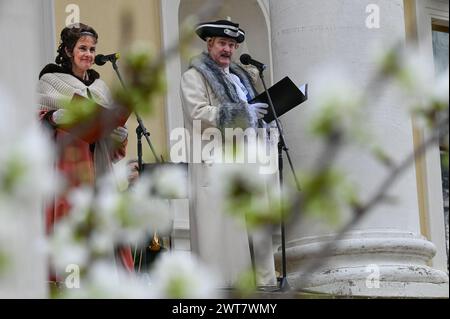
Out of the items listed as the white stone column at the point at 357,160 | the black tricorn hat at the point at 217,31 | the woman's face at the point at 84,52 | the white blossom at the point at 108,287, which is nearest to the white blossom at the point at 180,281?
the white blossom at the point at 108,287

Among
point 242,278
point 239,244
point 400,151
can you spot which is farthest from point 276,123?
point 242,278

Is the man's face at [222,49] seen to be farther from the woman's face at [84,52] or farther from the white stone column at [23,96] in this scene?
the white stone column at [23,96]

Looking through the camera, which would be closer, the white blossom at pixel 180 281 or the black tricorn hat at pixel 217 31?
the white blossom at pixel 180 281

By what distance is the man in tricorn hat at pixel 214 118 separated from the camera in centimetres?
867

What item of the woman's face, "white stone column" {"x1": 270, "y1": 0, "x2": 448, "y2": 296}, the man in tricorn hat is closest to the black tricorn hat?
the man in tricorn hat

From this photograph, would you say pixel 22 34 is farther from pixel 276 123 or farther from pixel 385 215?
pixel 385 215

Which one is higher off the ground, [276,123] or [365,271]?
[276,123]

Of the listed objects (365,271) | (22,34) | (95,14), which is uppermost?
(95,14)

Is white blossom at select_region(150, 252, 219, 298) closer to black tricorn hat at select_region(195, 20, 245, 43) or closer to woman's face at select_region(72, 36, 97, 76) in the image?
woman's face at select_region(72, 36, 97, 76)

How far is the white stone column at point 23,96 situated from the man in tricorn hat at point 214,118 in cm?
599

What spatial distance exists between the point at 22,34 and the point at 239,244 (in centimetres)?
630

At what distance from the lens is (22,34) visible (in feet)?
8.20

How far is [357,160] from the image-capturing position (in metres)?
9.91
